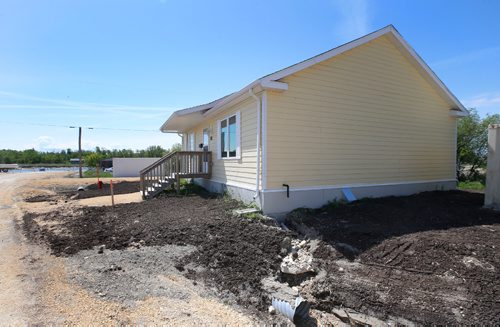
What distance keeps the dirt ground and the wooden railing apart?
384 centimetres

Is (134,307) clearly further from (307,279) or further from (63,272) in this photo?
(307,279)

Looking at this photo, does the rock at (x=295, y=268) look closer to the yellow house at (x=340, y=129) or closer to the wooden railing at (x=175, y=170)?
Answer: the yellow house at (x=340, y=129)

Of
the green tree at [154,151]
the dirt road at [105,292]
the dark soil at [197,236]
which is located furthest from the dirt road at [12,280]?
the green tree at [154,151]

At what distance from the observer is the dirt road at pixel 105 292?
10.7 ft

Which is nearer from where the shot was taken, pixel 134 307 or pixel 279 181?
pixel 134 307

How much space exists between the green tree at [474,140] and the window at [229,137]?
12003mm

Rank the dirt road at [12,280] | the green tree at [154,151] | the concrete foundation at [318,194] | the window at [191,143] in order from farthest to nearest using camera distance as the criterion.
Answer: the green tree at [154,151] → the window at [191,143] → the concrete foundation at [318,194] → the dirt road at [12,280]

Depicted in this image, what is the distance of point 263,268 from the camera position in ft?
15.6

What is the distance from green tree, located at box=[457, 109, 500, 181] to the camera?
1409cm

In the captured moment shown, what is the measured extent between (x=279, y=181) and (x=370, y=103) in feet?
12.9

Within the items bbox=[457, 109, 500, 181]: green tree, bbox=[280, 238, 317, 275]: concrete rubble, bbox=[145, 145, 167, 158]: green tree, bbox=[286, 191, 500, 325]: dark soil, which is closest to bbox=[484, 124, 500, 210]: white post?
bbox=[286, 191, 500, 325]: dark soil

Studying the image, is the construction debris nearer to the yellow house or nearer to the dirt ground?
the dirt ground

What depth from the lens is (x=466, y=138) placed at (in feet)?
46.9

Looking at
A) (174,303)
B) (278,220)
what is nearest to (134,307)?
(174,303)
